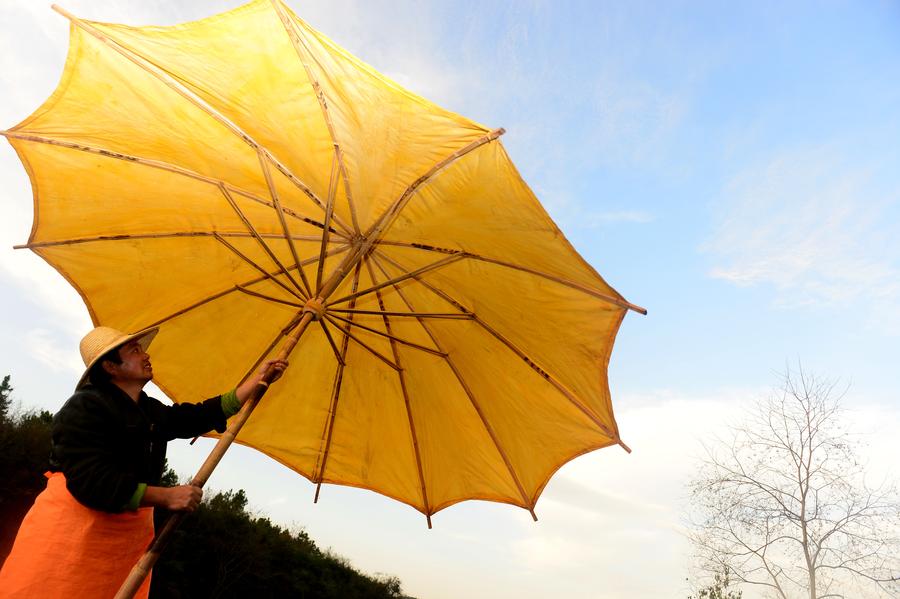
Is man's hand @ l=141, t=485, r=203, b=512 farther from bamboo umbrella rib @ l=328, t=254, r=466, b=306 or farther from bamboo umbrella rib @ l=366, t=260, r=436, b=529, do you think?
bamboo umbrella rib @ l=366, t=260, r=436, b=529

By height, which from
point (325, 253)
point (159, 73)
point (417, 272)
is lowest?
point (325, 253)

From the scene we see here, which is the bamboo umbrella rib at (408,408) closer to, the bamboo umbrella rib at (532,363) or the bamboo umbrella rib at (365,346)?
the bamboo umbrella rib at (365,346)

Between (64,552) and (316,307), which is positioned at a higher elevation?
(316,307)

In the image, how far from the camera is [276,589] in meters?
19.0

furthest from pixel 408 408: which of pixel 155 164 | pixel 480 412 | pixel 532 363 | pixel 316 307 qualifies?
pixel 155 164

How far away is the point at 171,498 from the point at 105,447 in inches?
14.6

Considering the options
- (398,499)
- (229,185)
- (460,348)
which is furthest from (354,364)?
(229,185)

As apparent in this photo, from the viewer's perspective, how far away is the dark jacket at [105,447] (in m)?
2.37

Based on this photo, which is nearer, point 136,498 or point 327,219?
point 136,498

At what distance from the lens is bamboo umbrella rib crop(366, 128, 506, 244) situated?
11.6 ft

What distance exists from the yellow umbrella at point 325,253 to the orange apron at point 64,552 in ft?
4.36

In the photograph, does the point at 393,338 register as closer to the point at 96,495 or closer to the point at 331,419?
the point at 331,419

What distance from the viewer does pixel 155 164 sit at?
3.90 metres

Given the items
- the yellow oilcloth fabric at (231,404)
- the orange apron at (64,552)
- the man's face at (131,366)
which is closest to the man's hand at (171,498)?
the orange apron at (64,552)
